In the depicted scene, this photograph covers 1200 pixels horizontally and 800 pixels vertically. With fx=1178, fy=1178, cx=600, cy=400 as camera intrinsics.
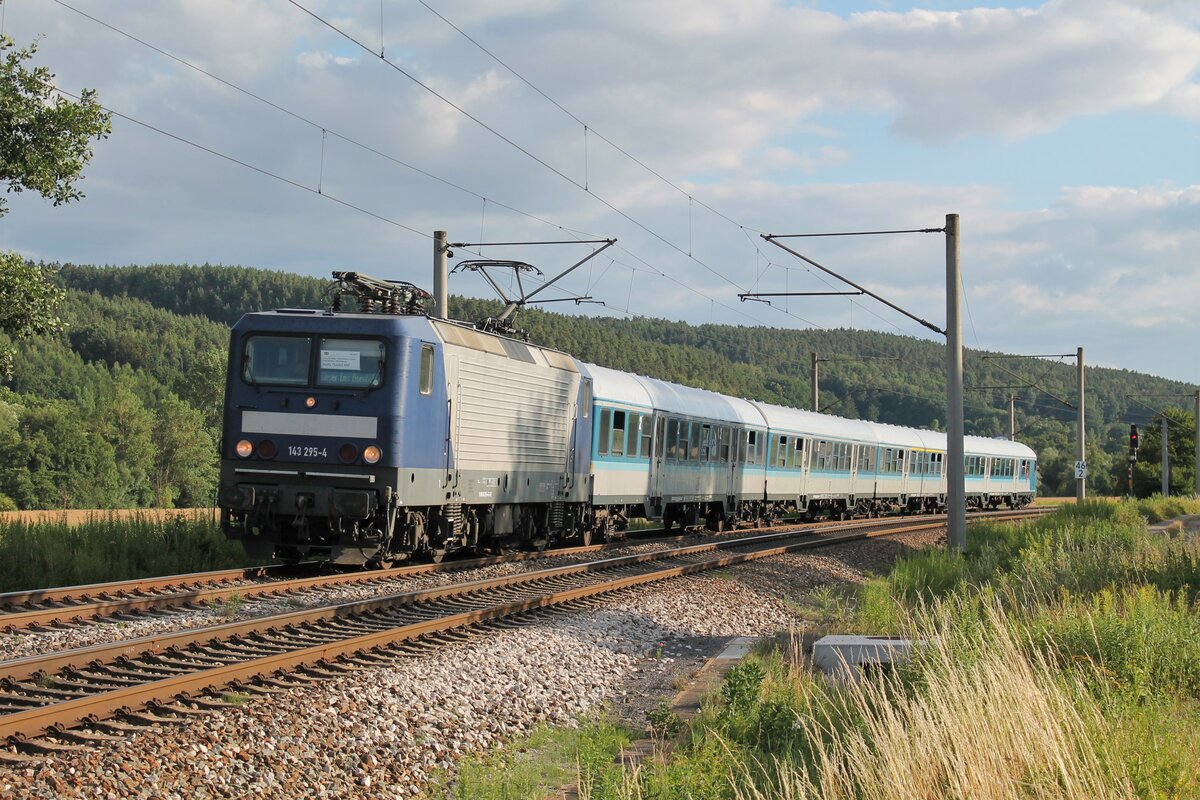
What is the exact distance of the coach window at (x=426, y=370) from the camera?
15.8 meters

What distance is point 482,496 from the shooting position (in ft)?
59.1

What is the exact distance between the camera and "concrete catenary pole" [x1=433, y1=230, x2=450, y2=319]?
2302 centimetres

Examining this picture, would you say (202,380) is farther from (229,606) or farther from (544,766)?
(544,766)

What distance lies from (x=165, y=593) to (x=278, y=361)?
3.64 m

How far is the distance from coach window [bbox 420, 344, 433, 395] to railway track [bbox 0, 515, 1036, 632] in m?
2.53

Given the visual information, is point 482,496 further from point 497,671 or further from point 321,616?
point 497,671

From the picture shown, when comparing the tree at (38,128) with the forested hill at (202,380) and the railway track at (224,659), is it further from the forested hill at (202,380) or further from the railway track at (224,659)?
the forested hill at (202,380)

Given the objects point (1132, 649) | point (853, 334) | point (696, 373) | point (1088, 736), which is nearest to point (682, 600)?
point (1132, 649)

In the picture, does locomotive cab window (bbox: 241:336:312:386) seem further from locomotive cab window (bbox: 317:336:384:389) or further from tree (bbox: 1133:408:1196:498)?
tree (bbox: 1133:408:1196:498)

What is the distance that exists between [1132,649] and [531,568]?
10.3 m

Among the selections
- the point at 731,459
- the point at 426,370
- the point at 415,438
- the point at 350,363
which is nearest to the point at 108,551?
the point at 350,363

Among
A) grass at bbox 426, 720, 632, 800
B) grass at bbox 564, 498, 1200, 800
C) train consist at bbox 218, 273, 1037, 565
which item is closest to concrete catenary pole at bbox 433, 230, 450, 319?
train consist at bbox 218, 273, 1037, 565

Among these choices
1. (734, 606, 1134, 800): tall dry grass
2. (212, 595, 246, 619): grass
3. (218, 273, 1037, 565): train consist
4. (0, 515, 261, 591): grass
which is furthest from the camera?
(218, 273, 1037, 565): train consist

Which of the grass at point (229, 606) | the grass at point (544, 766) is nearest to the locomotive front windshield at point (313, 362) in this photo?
the grass at point (229, 606)
